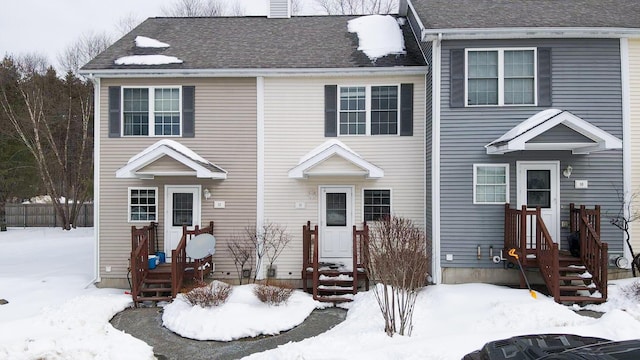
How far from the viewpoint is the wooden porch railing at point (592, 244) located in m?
8.06

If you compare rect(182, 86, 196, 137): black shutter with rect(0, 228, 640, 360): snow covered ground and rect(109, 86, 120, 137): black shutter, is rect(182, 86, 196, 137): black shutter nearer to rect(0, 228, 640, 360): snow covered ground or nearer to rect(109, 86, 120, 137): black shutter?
rect(109, 86, 120, 137): black shutter

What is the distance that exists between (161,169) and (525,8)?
947 centimetres

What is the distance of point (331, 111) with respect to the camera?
10.4 meters

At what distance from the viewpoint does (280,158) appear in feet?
34.2

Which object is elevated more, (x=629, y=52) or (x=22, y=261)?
(x=629, y=52)

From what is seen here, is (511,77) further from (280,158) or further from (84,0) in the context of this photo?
(84,0)

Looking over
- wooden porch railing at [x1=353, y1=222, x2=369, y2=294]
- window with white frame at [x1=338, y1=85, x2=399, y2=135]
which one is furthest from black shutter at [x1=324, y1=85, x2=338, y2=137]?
wooden porch railing at [x1=353, y1=222, x2=369, y2=294]

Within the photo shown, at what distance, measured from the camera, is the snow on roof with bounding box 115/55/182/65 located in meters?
10.4

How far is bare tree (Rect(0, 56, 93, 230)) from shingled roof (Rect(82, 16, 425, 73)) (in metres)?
11.9

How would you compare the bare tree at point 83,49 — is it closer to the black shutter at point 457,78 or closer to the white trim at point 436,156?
the white trim at point 436,156

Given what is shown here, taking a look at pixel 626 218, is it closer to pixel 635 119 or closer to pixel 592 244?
pixel 592 244

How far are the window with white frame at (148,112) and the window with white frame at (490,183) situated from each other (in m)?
7.19

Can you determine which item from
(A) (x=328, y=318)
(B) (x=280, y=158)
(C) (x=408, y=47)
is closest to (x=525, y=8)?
(C) (x=408, y=47)

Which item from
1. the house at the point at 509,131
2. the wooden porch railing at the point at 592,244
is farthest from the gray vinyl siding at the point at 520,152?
the wooden porch railing at the point at 592,244
